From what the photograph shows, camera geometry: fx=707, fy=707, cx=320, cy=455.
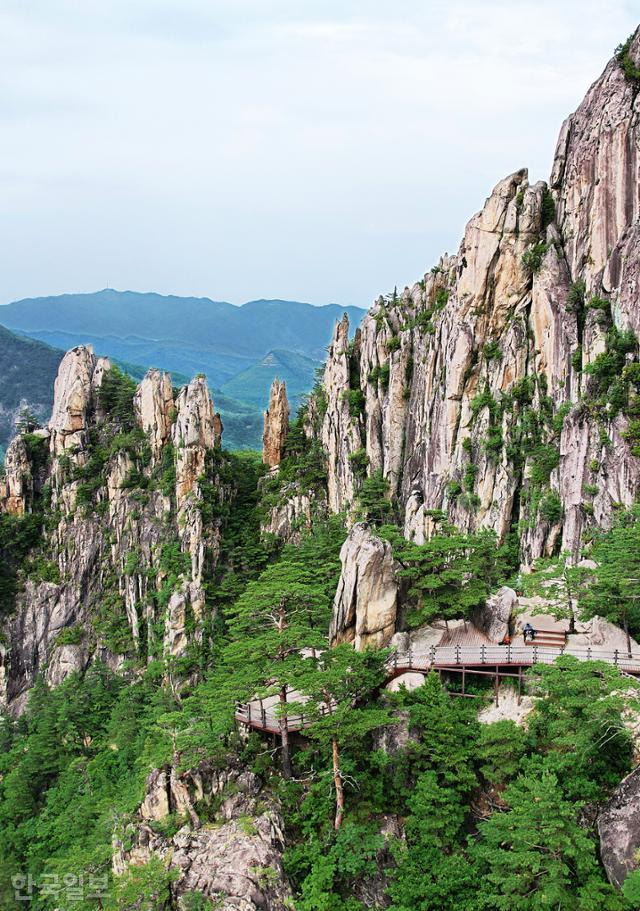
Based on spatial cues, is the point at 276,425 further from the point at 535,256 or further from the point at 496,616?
the point at 496,616

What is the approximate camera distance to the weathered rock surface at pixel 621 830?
17.1 meters

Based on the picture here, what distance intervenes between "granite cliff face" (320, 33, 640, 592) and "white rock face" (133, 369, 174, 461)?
1626 cm

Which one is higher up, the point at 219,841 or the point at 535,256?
the point at 535,256

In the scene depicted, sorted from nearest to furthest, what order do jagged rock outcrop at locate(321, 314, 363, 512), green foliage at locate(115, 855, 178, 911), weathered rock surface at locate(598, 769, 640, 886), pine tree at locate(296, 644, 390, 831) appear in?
weathered rock surface at locate(598, 769, 640, 886)
green foliage at locate(115, 855, 178, 911)
pine tree at locate(296, 644, 390, 831)
jagged rock outcrop at locate(321, 314, 363, 512)

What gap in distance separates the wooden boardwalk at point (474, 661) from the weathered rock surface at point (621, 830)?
168 inches

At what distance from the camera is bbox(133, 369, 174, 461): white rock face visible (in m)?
57.1

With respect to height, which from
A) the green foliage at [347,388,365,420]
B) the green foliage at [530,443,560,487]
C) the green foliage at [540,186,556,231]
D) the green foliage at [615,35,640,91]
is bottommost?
the green foliage at [530,443,560,487]

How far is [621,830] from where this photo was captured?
57.5 ft

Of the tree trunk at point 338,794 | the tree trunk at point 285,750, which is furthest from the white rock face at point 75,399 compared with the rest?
the tree trunk at point 338,794

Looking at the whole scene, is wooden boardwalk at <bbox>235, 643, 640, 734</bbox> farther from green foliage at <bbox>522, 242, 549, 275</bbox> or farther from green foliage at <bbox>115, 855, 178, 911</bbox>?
green foliage at <bbox>522, 242, 549, 275</bbox>

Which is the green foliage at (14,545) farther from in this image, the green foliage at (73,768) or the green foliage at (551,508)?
the green foliage at (551,508)

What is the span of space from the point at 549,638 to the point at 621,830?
25.2 ft

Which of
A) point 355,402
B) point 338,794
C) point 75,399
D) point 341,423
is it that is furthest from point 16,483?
point 338,794

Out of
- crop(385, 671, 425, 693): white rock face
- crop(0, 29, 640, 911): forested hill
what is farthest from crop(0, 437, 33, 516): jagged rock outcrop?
crop(385, 671, 425, 693): white rock face
